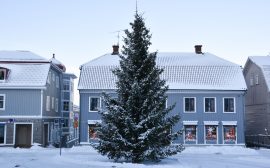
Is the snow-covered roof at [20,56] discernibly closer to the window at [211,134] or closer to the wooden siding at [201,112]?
the wooden siding at [201,112]

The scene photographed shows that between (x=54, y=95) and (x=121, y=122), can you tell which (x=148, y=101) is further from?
(x=54, y=95)

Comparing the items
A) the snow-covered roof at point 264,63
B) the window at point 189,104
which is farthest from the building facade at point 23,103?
the snow-covered roof at point 264,63

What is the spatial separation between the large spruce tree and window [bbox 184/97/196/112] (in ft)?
47.8

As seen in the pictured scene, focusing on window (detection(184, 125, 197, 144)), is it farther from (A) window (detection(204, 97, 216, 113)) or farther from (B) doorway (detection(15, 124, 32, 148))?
(B) doorway (detection(15, 124, 32, 148))

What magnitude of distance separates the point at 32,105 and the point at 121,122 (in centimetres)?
1564

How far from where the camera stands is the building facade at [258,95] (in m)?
36.3

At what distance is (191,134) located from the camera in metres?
34.7

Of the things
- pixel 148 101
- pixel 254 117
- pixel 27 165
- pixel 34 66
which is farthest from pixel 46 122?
pixel 254 117

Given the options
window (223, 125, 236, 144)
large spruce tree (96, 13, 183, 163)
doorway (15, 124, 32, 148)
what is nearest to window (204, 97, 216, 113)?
window (223, 125, 236, 144)

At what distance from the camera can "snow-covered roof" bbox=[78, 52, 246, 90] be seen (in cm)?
3472

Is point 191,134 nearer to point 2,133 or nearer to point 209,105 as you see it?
point 209,105

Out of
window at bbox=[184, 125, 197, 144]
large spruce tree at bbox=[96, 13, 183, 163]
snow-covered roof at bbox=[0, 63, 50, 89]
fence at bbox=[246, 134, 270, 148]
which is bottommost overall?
fence at bbox=[246, 134, 270, 148]

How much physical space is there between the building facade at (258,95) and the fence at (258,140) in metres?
0.49

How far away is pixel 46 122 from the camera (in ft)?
115
